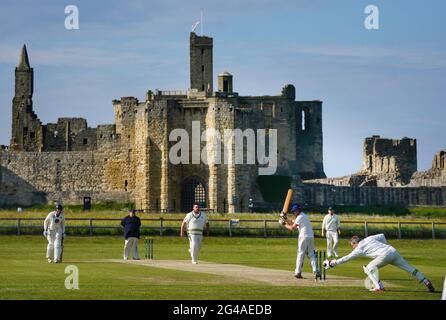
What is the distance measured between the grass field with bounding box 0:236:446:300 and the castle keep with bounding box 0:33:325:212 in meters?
37.7

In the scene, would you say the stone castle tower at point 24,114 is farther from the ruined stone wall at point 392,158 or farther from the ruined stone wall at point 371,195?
the ruined stone wall at point 371,195

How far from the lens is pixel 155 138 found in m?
91.2

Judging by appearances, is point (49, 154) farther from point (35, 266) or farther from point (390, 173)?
point (35, 266)

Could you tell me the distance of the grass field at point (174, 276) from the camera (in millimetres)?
29141

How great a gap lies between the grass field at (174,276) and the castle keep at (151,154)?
37.7 m

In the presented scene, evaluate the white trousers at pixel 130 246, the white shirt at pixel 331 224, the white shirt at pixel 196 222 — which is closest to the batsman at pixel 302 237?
the white shirt at pixel 196 222

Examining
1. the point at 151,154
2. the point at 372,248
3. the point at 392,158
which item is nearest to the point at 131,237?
the point at 372,248

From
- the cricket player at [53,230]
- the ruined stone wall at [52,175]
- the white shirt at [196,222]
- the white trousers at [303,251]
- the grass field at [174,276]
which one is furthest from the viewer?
the ruined stone wall at [52,175]

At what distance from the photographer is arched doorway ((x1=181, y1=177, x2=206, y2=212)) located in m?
91.8

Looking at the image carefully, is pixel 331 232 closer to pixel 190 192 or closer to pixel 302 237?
pixel 302 237

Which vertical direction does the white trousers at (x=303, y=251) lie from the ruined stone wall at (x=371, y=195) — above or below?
below

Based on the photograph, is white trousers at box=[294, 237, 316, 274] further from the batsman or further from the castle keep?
the castle keep

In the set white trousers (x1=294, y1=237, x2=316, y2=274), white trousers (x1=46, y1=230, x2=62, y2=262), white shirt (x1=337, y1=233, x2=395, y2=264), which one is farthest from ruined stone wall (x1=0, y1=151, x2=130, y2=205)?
white shirt (x1=337, y1=233, x2=395, y2=264)
